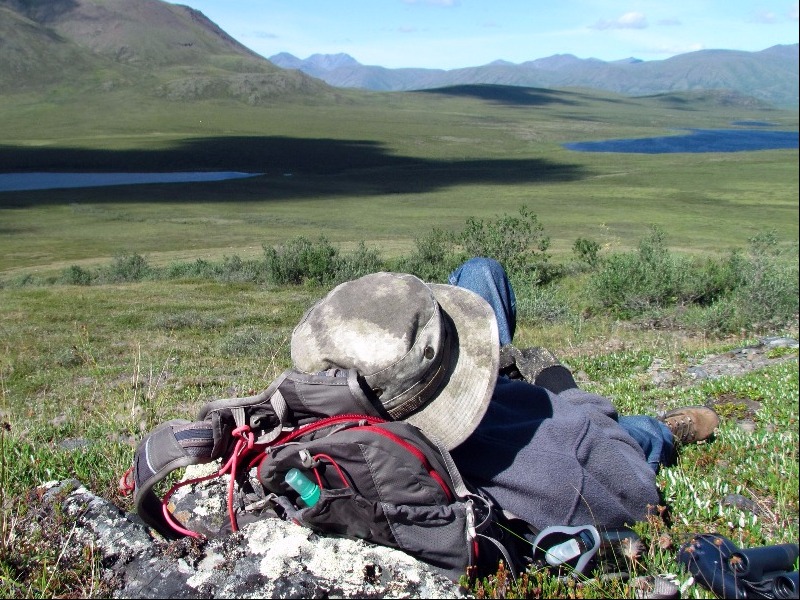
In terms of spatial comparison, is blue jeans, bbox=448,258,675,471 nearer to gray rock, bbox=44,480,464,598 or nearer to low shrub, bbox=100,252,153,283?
gray rock, bbox=44,480,464,598

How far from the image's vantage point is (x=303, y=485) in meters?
2.39

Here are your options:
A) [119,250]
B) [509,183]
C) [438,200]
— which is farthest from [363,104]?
[119,250]

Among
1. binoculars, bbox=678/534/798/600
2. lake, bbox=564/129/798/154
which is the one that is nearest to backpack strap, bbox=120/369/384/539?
binoculars, bbox=678/534/798/600

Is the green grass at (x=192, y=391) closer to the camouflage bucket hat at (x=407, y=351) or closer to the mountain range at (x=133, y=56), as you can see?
the camouflage bucket hat at (x=407, y=351)

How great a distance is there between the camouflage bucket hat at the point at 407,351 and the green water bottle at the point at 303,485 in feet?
1.19

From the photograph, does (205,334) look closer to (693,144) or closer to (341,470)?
(341,470)

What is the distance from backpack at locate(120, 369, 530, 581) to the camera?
7.52 ft

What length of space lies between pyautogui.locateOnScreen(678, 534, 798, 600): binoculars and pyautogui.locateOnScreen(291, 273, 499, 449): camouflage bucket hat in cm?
83

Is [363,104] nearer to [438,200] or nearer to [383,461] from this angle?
[438,200]

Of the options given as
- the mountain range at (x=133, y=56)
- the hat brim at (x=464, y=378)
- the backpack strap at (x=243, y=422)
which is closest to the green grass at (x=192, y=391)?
the backpack strap at (x=243, y=422)

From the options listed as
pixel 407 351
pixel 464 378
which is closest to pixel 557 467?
pixel 464 378

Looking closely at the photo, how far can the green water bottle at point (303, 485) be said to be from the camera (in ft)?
7.82

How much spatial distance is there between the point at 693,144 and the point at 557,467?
9909cm

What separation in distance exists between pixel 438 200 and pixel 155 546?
1702 centimetres
